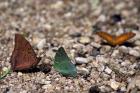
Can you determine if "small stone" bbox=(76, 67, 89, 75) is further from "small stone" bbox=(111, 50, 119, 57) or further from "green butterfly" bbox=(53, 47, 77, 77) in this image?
"small stone" bbox=(111, 50, 119, 57)

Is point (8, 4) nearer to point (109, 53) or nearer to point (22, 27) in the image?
point (22, 27)

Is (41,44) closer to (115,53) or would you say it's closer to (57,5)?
(115,53)

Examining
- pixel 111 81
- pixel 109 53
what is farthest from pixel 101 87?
pixel 109 53

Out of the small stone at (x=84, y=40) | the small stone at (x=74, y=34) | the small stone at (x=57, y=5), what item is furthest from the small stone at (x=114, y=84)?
the small stone at (x=57, y=5)

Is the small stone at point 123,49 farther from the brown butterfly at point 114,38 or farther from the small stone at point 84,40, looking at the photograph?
the small stone at point 84,40

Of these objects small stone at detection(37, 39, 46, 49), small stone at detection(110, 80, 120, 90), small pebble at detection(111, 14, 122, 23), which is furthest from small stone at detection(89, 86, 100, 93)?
small pebble at detection(111, 14, 122, 23)
